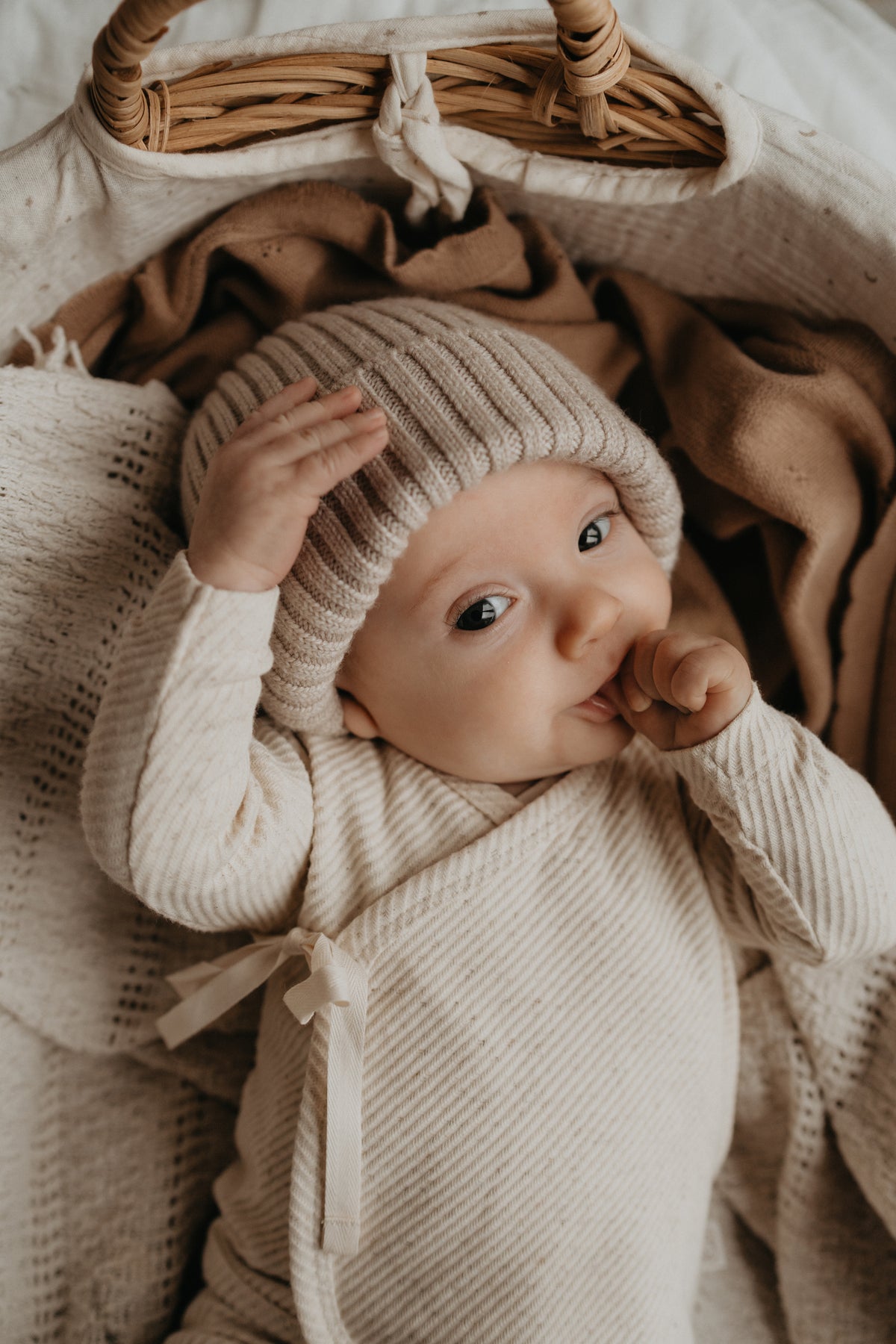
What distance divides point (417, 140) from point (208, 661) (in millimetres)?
615

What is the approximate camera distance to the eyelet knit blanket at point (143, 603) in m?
1.14

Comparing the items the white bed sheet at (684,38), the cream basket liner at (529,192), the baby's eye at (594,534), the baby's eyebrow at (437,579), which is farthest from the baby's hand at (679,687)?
the white bed sheet at (684,38)

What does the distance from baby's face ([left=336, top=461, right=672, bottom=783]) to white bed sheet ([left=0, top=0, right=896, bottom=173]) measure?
68cm

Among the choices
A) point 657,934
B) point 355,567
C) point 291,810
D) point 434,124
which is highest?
point 434,124

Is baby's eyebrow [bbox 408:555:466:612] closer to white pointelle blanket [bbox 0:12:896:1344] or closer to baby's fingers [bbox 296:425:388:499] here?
baby's fingers [bbox 296:425:388:499]

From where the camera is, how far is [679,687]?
98 cm

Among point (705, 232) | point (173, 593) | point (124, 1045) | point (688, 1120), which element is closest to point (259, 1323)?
point (124, 1045)

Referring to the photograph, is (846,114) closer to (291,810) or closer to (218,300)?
(218,300)

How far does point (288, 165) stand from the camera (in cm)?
113

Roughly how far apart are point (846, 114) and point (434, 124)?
1.92ft

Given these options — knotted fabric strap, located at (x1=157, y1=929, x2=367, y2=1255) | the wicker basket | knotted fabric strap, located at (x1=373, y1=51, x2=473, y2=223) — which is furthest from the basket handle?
knotted fabric strap, located at (x1=157, y1=929, x2=367, y2=1255)

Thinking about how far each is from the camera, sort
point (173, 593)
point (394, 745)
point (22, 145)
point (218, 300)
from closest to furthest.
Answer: point (173, 593) → point (22, 145) → point (394, 745) → point (218, 300)

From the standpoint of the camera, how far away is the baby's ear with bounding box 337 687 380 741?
3.69 ft

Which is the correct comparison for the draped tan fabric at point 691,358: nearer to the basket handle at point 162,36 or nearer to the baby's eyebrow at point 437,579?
the basket handle at point 162,36
